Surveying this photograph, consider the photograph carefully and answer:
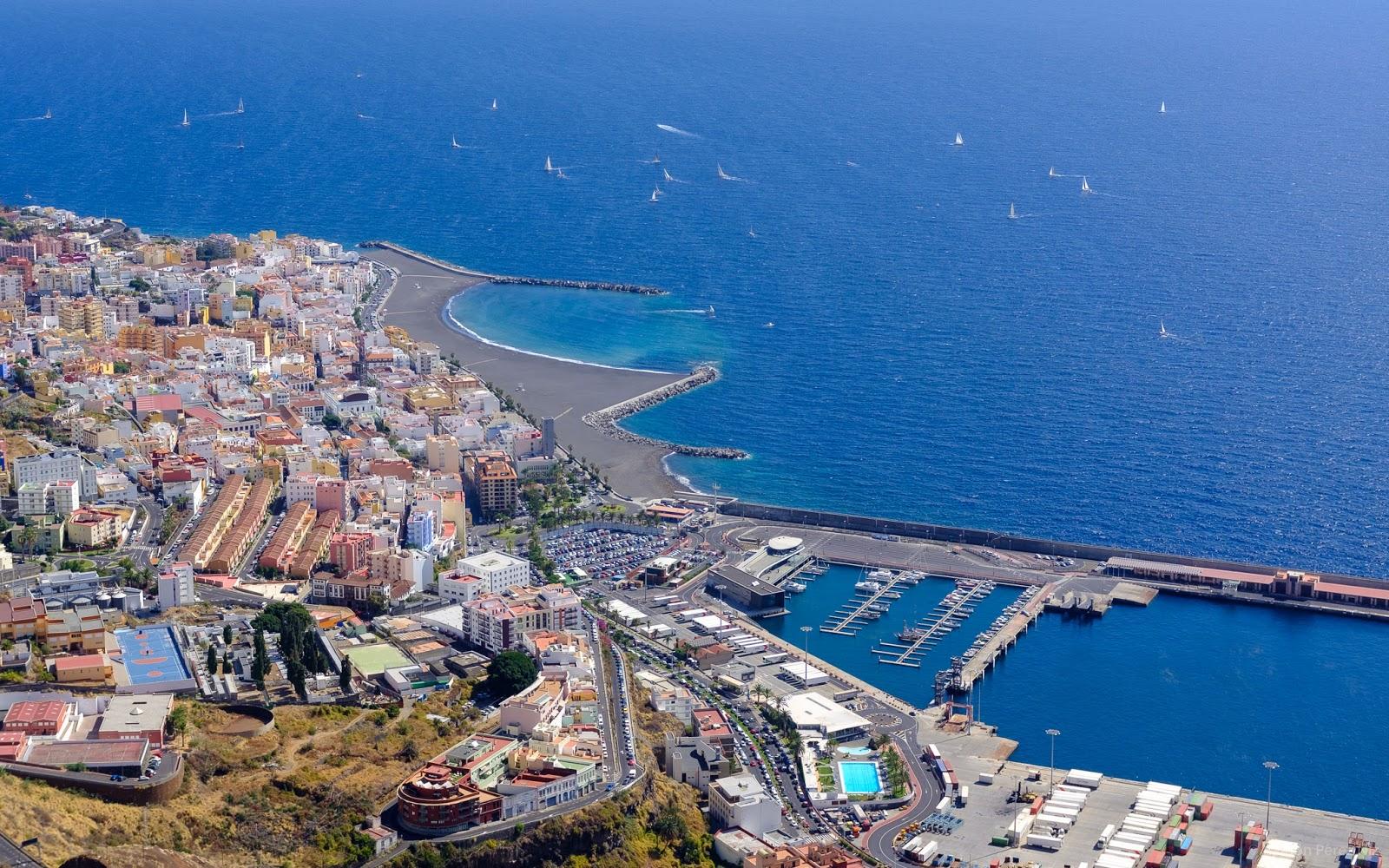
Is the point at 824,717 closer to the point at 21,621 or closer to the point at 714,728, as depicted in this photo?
the point at 714,728

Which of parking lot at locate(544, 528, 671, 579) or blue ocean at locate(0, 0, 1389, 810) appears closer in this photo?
parking lot at locate(544, 528, 671, 579)

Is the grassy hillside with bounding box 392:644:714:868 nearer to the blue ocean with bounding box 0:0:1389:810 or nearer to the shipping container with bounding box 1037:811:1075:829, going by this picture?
the shipping container with bounding box 1037:811:1075:829

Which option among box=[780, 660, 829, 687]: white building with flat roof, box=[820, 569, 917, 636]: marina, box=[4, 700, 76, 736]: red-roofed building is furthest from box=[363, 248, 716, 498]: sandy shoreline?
box=[4, 700, 76, 736]: red-roofed building

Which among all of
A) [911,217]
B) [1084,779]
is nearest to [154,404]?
[1084,779]

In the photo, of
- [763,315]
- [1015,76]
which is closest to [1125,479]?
[763,315]

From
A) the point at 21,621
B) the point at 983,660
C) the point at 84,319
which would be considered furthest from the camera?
the point at 84,319

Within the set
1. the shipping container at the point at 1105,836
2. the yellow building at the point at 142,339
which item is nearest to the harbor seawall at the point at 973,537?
the shipping container at the point at 1105,836

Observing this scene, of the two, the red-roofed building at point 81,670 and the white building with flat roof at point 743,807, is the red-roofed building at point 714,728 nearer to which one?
the white building with flat roof at point 743,807
